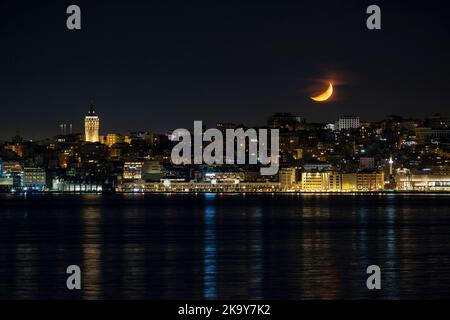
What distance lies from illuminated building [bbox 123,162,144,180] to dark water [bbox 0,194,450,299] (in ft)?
172

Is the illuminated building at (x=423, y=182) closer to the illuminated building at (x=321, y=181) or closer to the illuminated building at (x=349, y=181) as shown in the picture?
the illuminated building at (x=349, y=181)

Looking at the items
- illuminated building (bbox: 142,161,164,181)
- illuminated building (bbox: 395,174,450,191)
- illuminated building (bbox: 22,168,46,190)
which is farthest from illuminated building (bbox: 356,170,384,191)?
illuminated building (bbox: 22,168,46,190)

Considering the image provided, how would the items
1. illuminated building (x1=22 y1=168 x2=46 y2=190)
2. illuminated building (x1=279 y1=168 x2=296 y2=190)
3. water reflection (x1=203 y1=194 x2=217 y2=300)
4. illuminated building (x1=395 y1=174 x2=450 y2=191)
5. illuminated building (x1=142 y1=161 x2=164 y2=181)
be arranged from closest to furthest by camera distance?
water reflection (x1=203 y1=194 x2=217 y2=300) < illuminated building (x1=279 y1=168 x2=296 y2=190) < illuminated building (x1=395 y1=174 x2=450 y2=191) < illuminated building (x1=142 y1=161 x2=164 y2=181) < illuminated building (x1=22 y1=168 x2=46 y2=190)

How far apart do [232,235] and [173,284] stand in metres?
12.5

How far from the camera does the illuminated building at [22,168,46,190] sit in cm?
9075

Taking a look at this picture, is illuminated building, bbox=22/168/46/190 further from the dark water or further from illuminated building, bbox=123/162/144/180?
the dark water

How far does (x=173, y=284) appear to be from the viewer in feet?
53.0

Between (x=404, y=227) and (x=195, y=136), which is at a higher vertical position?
(x=195, y=136)

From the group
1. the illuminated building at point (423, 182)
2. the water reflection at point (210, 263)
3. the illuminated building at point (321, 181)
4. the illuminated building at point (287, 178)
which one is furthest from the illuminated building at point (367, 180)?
the water reflection at point (210, 263)

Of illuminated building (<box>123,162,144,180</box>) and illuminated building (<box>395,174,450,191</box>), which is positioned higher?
illuminated building (<box>123,162,144,180</box>)

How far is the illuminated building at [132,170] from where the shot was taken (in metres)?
88.4

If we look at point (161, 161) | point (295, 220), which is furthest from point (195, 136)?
point (295, 220)

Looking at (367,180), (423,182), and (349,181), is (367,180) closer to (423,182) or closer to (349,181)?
(349,181)
